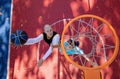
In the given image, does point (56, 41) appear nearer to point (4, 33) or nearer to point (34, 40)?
point (34, 40)

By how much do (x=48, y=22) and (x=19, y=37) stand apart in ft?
1.49

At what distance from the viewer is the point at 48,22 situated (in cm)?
354

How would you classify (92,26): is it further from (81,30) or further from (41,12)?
(41,12)

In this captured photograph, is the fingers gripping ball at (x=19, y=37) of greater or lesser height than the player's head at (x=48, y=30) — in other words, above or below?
below

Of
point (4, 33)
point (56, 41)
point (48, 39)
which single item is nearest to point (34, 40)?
point (48, 39)

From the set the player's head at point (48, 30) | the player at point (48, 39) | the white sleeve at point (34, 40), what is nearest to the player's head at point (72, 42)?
the player at point (48, 39)

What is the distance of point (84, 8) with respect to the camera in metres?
3.60

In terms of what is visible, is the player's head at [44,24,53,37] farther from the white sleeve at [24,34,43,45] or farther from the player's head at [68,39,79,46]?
the player's head at [68,39,79,46]

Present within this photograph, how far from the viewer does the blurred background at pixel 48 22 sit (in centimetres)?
342

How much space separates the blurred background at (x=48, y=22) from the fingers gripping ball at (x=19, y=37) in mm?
66

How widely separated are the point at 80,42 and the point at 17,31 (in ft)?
2.86

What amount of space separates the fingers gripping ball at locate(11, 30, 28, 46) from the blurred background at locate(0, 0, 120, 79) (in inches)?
2.6

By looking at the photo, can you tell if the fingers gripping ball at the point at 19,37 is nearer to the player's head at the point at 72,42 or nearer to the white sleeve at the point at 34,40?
the white sleeve at the point at 34,40

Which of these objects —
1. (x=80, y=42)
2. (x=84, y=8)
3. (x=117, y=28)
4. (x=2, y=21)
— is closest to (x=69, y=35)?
(x=80, y=42)
